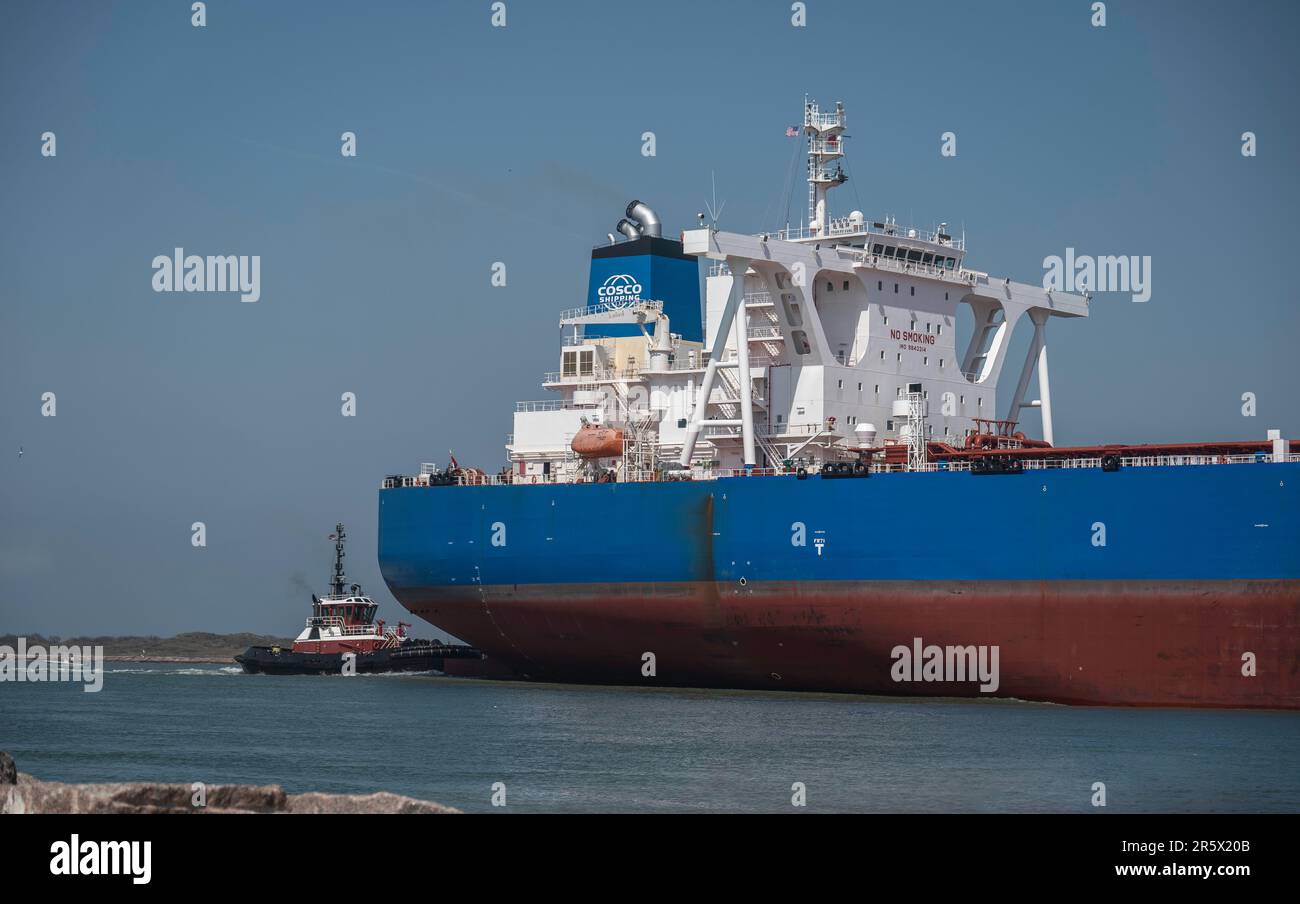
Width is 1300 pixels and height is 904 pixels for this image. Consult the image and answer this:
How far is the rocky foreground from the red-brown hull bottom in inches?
707

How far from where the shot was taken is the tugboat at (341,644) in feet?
150

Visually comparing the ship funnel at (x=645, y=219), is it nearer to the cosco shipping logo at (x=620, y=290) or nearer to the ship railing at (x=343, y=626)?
the cosco shipping logo at (x=620, y=290)

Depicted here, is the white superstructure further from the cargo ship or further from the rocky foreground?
the rocky foreground

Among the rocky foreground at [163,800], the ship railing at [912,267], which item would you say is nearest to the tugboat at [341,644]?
the ship railing at [912,267]

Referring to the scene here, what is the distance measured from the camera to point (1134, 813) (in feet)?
57.9

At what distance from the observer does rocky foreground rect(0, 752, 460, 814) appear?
12.6 metres

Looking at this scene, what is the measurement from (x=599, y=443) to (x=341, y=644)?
547 inches

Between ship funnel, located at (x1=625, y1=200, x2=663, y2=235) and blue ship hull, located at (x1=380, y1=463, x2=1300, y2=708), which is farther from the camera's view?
ship funnel, located at (x1=625, y1=200, x2=663, y2=235)

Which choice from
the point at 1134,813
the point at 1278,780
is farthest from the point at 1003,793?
the point at 1278,780

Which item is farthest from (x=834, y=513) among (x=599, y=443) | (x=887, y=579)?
(x=599, y=443)

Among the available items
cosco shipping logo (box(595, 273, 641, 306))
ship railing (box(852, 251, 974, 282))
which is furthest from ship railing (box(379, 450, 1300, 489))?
cosco shipping logo (box(595, 273, 641, 306))

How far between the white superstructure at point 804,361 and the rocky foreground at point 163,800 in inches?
816

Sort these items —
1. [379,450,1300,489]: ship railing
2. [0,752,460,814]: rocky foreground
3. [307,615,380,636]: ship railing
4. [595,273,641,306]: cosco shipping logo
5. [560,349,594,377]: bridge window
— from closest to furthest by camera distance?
[0,752,460,814]: rocky foreground
[379,450,1300,489]: ship railing
[560,349,594,377]: bridge window
[595,273,641,306]: cosco shipping logo
[307,615,380,636]: ship railing
